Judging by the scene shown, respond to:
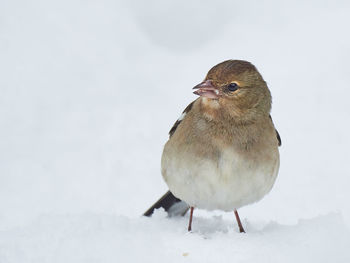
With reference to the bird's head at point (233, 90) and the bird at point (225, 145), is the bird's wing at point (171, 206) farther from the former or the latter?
the bird's head at point (233, 90)

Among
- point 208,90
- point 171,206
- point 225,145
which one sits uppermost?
point 208,90

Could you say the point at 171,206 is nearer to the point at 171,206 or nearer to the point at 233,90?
the point at 171,206

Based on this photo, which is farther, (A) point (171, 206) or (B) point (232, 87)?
(A) point (171, 206)

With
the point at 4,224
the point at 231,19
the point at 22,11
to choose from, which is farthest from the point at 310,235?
the point at 22,11

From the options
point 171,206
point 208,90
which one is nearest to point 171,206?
point 171,206

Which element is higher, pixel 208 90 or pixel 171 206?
pixel 208 90

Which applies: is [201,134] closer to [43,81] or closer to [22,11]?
[43,81]
